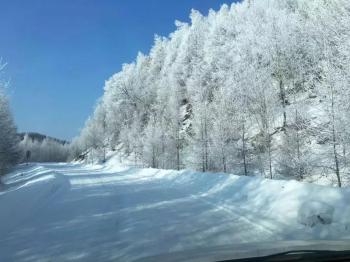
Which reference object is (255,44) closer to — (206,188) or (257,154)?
(257,154)

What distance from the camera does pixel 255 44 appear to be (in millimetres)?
66625

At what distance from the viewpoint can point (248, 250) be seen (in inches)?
173

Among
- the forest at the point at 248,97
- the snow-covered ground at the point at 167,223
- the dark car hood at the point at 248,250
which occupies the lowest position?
the snow-covered ground at the point at 167,223

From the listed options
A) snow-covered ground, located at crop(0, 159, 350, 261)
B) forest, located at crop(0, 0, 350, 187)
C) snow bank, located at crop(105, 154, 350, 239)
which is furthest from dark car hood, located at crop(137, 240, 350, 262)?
forest, located at crop(0, 0, 350, 187)

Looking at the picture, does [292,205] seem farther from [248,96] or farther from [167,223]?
[248,96]

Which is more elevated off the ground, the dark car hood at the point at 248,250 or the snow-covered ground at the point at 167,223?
the dark car hood at the point at 248,250

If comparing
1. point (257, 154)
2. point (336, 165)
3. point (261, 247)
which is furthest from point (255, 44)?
point (261, 247)

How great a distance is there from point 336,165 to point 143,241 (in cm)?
1372

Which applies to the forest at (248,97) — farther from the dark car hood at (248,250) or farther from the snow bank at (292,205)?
the dark car hood at (248,250)

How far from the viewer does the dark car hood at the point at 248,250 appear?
13.3ft

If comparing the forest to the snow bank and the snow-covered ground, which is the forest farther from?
the snow-covered ground

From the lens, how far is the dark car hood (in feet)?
13.3

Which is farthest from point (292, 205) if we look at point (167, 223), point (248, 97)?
point (248, 97)

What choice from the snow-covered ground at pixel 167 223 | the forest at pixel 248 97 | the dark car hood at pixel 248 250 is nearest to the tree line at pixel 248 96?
the forest at pixel 248 97
